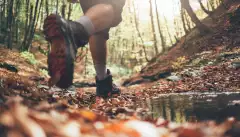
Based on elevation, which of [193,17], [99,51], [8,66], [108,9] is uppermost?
[193,17]

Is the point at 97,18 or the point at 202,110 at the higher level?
the point at 97,18

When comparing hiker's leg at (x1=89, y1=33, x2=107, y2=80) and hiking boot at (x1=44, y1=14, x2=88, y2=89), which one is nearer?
hiking boot at (x1=44, y1=14, x2=88, y2=89)

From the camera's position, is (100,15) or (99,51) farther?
Answer: (99,51)

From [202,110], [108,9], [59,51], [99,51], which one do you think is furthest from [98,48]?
[202,110]

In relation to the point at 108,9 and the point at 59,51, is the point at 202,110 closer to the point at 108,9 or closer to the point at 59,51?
the point at 59,51

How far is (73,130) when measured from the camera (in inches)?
19.2

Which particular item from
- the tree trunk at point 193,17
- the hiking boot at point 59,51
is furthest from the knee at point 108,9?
the tree trunk at point 193,17

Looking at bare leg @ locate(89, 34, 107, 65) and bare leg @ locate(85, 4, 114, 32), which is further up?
bare leg @ locate(85, 4, 114, 32)

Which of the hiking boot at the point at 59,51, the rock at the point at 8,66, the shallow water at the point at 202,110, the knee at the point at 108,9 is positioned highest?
the knee at the point at 108,9

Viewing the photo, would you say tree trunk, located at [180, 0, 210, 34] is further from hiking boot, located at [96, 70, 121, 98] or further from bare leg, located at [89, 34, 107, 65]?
hiking boot, located at [96, 70, 121, 98]

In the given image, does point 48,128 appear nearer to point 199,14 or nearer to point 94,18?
point 94,18

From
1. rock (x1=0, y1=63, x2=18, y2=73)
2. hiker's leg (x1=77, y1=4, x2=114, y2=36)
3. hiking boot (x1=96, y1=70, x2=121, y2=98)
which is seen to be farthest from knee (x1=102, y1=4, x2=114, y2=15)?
rock (x1=0, y1=63, x2=18, y2=73)

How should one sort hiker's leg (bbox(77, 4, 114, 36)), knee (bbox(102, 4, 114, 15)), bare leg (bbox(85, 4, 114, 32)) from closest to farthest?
hiker's leg (bbox(77, 4, 114, 36)) < bare leg (bbox(85, 4, 114, 32)) < knee (bbox(102, 4, 114, 15))

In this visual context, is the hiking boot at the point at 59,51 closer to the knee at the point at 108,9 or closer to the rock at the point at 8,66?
the knee at the point at 108,9
